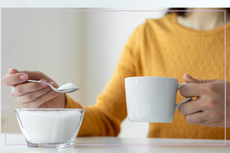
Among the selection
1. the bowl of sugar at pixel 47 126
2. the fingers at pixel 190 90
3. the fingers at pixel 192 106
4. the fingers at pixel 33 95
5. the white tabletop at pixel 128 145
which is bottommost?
the white tabletop at pixel 128 145

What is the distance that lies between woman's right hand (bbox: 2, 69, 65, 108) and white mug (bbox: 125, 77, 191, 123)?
0.16m

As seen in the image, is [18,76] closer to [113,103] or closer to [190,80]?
[113,103]

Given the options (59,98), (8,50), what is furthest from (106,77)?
(8,50)

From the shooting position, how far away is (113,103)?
0.53m

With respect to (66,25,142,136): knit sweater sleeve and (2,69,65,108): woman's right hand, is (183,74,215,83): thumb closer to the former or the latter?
(66,25,142,136): knit sweater sleeve

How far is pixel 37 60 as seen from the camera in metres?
0.49

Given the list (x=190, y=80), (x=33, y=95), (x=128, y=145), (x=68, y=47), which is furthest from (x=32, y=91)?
(x=190, y=80)

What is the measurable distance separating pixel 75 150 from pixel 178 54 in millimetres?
299

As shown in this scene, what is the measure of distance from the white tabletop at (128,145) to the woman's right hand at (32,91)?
0.28ft

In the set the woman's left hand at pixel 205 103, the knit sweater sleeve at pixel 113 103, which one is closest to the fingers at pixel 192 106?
the woman's left hand at pixel 205 103

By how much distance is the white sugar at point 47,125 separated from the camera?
1.37 ft

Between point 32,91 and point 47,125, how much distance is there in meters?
0.09

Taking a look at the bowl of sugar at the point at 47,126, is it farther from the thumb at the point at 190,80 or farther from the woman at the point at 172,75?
the thumb at the point at 190,80

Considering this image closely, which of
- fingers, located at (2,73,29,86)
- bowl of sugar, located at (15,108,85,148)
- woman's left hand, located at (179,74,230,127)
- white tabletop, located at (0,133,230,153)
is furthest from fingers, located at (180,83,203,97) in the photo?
fingers, located at (2,73,29,86)
